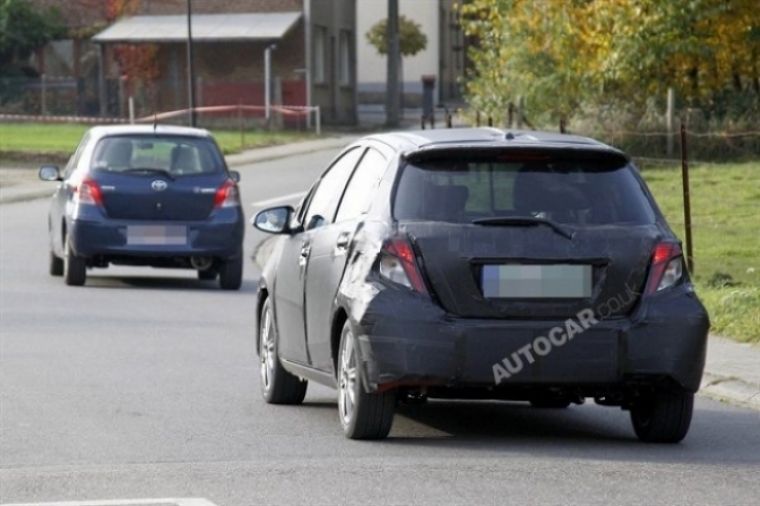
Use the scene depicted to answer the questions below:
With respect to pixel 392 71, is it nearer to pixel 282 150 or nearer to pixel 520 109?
pixel 282 150

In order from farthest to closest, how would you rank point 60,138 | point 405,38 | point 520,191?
point 405,38 → point 60,138 → point 520,191

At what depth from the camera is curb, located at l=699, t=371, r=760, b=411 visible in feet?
39.3

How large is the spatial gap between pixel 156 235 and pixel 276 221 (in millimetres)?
9391

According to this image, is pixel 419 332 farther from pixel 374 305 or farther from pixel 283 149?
pixel 283 149

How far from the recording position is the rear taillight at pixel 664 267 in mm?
9602

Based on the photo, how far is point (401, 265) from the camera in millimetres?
9516

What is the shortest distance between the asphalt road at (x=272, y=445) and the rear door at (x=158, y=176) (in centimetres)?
506

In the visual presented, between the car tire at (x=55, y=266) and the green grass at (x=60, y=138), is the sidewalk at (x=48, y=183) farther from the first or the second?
the car tire at (x=55, y=266)

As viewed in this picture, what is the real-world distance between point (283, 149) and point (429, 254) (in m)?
40.8

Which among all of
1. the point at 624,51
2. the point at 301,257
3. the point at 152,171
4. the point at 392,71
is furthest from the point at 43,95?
the point at 301,257

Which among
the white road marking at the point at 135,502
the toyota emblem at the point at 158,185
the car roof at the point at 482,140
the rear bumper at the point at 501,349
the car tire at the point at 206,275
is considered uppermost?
the car roof at the point at 482,140

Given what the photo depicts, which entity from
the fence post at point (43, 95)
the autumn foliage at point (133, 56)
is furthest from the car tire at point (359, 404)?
the fence post at point (43, 95)

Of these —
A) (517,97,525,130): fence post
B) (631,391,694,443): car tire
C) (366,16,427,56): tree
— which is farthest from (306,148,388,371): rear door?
(366,16,427,56): tree

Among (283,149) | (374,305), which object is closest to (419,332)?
(374,305)
